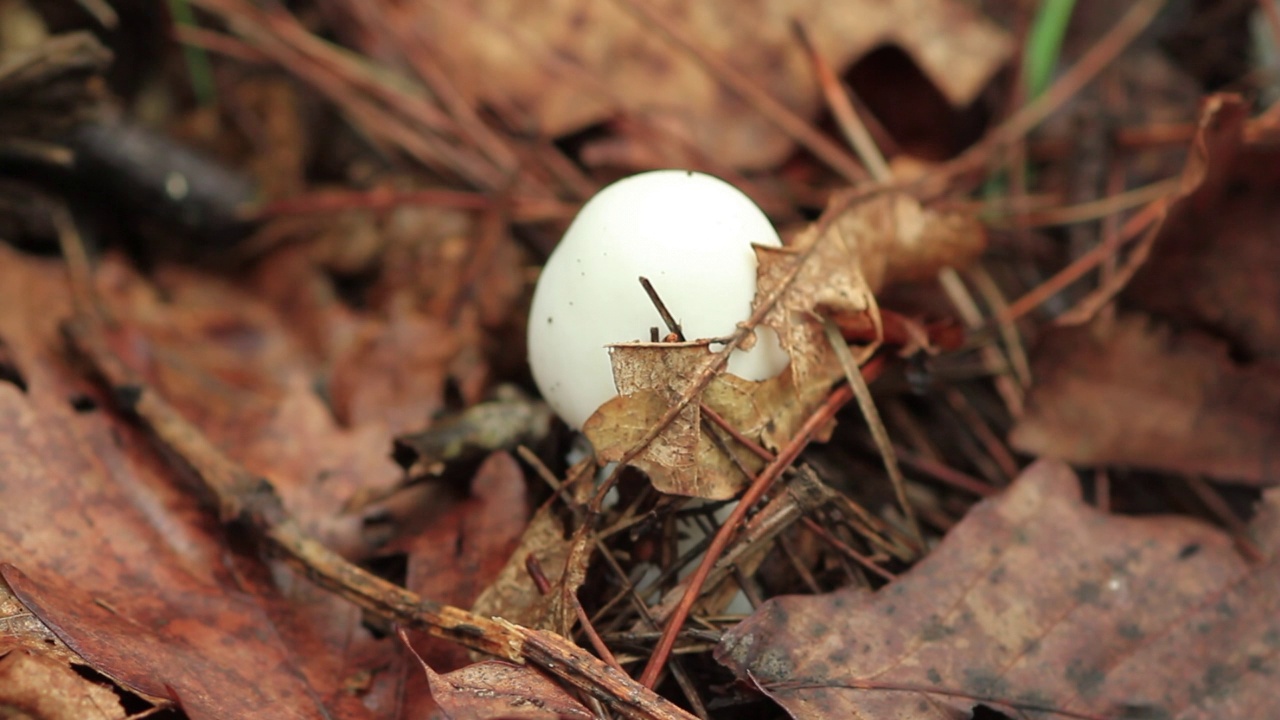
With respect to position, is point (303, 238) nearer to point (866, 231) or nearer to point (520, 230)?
point (520, 230)

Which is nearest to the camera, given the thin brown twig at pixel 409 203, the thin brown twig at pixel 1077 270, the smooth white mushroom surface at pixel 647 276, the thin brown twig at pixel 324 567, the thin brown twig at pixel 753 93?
the thin brown twig at pixel 324 567

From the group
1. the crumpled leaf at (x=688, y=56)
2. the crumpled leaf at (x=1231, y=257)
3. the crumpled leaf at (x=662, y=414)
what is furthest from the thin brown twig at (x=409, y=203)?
the crumpled leaf at (x=1231, y=257)

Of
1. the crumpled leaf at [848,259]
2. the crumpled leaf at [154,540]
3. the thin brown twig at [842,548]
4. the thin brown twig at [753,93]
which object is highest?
the thin brown twig at [753,93]

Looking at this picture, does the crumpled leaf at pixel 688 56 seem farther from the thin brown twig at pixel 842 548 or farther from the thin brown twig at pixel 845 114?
the thin brown twig at pixel 842 548

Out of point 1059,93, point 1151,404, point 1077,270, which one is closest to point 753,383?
point 1151,404

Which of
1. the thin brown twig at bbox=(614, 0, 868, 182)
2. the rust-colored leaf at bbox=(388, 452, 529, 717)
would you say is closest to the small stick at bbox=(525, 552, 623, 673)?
the rust-colored leaf at bbox=(388, 452, 529, 717)

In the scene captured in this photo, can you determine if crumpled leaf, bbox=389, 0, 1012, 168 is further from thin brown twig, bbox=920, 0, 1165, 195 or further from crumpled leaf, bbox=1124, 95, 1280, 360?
crumpled leaf, bbox=1124, 95, 1280, 360

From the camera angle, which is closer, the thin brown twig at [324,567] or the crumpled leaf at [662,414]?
the thin brown twig at [324,567]
